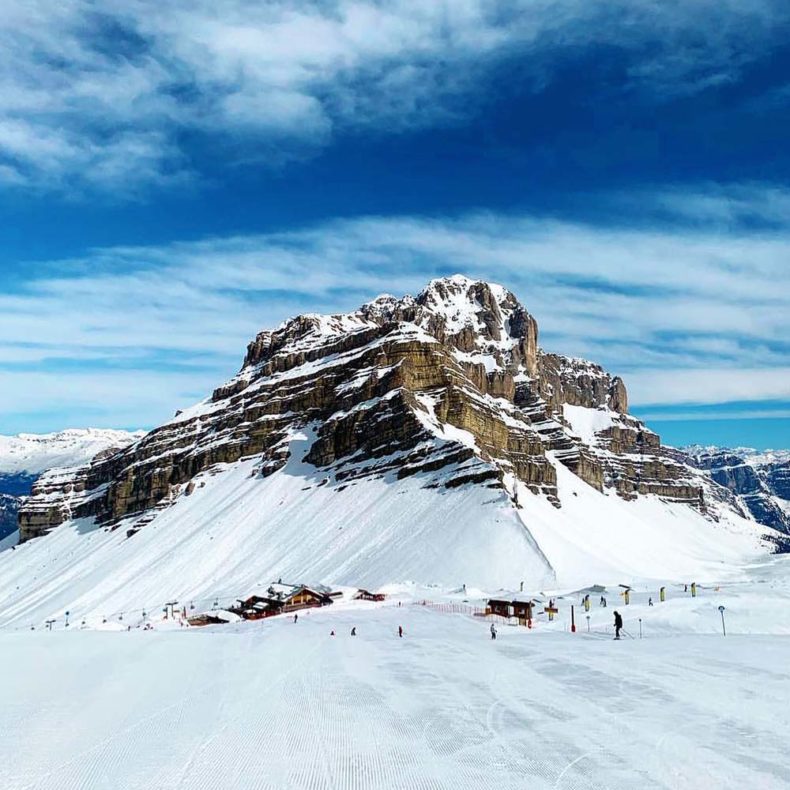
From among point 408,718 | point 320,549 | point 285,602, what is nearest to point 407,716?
point 408,718

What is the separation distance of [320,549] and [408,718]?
96.8 m

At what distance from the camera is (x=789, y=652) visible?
2916cm

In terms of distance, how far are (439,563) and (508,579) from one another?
411 inches

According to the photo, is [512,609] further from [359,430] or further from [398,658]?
[359,430]

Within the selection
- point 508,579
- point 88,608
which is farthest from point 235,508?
point 508,579

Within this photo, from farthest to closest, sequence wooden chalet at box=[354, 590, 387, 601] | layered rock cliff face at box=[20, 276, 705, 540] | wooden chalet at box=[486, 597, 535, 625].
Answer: layered rock cliff face at box=[20, 276, 705, 540], wooden chalet at box=[354, 590, 387, 601], wooden chalet at box=[486, 597, 535, 625]

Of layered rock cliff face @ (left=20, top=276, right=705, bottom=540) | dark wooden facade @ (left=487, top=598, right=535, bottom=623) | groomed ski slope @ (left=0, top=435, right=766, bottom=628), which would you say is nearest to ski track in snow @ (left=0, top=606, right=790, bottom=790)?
dark wooden facade @ (left=487, top=598, right=535, bottom=623)

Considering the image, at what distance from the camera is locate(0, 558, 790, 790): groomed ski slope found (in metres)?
13.9

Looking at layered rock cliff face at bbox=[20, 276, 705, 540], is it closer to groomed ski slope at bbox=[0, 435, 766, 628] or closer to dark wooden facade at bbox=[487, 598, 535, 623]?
groomed ski slope at bbox=[0, 435, 766, 628]

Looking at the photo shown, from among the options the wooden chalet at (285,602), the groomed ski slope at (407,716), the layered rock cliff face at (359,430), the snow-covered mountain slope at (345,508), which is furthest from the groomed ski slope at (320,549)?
the groomed ski slope at (407,716)

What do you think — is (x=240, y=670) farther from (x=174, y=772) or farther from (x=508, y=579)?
(x=508, y=579)

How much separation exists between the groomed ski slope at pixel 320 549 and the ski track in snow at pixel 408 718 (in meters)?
56.5

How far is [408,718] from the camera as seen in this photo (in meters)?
18.8

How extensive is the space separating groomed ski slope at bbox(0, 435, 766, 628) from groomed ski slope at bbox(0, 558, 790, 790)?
55541 millimetres
